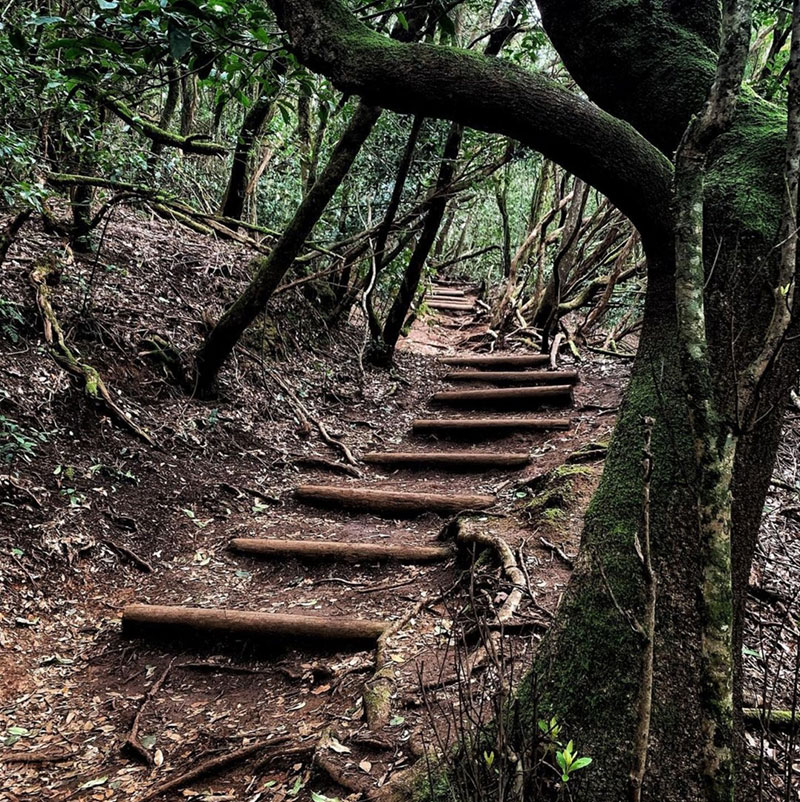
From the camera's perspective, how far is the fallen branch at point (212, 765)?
2729 mm

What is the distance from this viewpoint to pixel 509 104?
226 cm

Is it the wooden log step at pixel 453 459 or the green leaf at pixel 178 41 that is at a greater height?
the green leaf at pixel 178 41

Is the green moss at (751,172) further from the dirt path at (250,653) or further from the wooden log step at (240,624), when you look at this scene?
the wooden log step at (240,624)

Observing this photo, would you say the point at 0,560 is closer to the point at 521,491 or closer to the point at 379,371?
the point at 521,491

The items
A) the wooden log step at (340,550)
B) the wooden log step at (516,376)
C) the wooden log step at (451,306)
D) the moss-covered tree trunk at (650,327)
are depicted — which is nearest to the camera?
the moss-covered tree trunk at (650,327)

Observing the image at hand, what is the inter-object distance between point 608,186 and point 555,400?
5363 millimetres

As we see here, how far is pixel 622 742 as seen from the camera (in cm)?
188

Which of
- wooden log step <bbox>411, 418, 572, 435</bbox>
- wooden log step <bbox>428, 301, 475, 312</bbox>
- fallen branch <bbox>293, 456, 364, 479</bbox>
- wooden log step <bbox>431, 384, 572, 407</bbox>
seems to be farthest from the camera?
wooden log step <bbox>428, 301, 475, 312</bbox>

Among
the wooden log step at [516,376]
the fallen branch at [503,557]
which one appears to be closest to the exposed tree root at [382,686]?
the fallen branch at [503,557]

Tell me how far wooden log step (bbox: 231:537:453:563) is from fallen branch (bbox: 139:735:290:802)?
1.74 metres

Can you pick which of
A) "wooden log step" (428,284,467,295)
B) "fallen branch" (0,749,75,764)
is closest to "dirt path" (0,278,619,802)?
"fallen branch" (0,749,75,764)

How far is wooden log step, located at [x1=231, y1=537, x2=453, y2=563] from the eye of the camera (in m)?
4.49

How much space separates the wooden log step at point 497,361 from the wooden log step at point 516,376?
14 cm

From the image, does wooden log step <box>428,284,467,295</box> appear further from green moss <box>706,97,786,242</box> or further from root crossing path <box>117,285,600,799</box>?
green moss <box>706,97,786,242</box>
